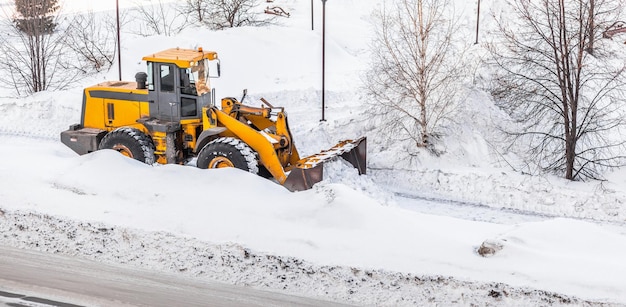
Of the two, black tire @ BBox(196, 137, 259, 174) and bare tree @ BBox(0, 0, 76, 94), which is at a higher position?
bare tree @ BBox(0, 0, 76, 94)

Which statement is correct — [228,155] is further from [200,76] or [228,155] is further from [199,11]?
[199,11]

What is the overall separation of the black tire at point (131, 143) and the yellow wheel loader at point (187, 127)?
2cm

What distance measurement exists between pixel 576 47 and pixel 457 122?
3331mm

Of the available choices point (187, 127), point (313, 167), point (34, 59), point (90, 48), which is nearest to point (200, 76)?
point (187, 127)

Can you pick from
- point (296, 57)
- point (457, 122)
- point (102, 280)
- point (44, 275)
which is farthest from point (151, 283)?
point (296, 57)

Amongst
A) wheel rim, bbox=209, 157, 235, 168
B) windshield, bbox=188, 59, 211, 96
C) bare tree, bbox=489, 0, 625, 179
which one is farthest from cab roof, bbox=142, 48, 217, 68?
bare tree, bbox=489, 0, 625, 179

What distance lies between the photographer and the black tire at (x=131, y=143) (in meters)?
14.6

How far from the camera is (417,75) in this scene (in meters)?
17.7

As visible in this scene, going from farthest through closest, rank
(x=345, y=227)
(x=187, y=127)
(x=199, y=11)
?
(x=199, y=11) → (x=187, y=127) → (x=345, y=227)

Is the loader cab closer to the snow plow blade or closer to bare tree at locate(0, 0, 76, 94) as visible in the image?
the snow plow blade

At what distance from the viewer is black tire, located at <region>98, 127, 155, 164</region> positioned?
14594 millimetres

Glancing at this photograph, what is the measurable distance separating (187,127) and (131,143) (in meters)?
1.17

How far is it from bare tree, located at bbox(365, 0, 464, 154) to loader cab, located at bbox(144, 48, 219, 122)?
4955 mm

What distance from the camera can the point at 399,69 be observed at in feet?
58.3
